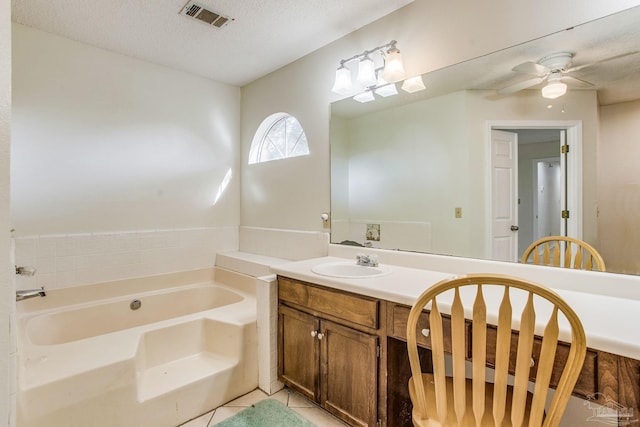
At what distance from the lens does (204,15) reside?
7.02ft

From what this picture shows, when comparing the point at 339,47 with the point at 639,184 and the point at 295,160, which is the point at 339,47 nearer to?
the point at 295,160

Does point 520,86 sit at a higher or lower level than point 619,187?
higher

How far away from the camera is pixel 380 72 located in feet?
7.06

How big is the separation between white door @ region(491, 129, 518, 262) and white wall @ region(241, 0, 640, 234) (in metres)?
0.52

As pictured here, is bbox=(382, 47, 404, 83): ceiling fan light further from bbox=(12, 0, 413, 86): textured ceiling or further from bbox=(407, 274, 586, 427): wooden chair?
bbox=(407, 274, 586, 427): wooden chair

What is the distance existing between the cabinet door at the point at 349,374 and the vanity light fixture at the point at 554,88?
4.68 ft

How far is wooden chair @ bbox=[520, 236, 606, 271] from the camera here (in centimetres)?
141

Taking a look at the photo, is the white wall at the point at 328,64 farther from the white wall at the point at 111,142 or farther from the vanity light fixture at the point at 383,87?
the white wall at the point at 111,142

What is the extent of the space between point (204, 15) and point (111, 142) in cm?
132

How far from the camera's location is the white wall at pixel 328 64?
5.12 ft

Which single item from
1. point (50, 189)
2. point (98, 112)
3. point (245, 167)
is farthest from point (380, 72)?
point (50, 189)

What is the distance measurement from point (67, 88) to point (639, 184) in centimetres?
357

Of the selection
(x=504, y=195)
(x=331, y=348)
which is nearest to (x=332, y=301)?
(x=331, y=348)

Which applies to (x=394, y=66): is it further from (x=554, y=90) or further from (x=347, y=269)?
(x=347, y=269)
